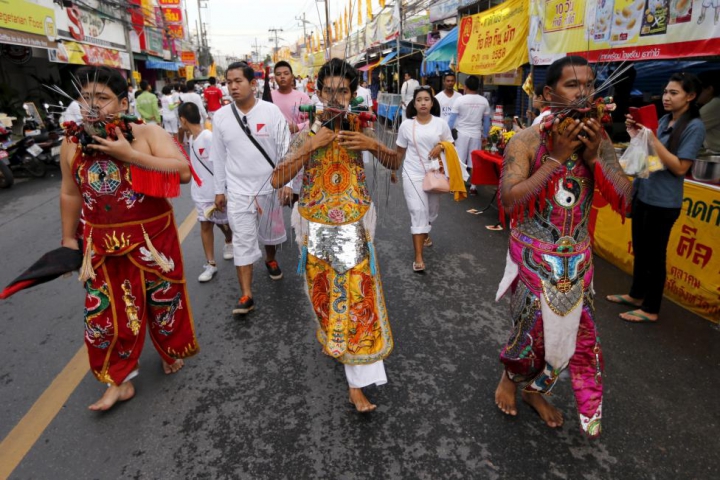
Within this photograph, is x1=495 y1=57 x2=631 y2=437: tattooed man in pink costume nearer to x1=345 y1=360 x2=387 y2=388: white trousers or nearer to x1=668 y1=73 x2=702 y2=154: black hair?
x1=345 y1=360 x2=387 y2=388: white trousers

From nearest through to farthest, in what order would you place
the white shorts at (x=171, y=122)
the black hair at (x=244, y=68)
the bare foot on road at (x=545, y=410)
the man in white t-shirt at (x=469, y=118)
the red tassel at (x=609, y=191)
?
the red tassel at (x=609, y=191), the bare foot on road at (x=545, y=410), the black hair at (x=244, y=68), the man in white t-shirt at (x=469, y=118), the white shorts at (x=171, y=122)

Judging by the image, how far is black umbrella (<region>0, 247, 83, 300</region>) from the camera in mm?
2209

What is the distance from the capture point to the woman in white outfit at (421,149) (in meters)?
4.38

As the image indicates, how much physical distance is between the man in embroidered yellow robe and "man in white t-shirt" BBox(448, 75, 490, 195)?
17.7 ft

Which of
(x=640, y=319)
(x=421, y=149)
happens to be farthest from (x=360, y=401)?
(x=421, y=149)

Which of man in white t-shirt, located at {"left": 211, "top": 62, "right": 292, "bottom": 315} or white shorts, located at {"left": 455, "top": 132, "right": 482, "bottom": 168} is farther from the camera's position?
white shorts, located at {"left": 455, "top": 132, "right": 482, "bottom": 168}

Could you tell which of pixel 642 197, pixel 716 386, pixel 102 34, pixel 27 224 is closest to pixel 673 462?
pixel 716 386

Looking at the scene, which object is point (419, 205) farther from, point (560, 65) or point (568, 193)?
point (560, 65)

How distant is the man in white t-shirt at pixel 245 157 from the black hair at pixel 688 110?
275cm

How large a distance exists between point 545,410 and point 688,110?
2284 mm

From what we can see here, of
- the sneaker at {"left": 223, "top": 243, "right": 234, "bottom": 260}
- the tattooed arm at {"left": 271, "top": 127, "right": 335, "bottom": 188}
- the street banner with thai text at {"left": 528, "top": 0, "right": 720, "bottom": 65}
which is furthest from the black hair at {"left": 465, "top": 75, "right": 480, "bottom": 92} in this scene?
the tattooed arm at {"left": 271, "top": 127, "right": 335, "bottom": 188}

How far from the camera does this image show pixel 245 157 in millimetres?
3557

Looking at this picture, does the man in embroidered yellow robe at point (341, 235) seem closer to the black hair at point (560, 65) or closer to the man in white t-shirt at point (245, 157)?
the black hair at point (560, 65)

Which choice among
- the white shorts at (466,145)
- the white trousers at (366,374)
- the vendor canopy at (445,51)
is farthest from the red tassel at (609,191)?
the vendor canopy at (445,51)
